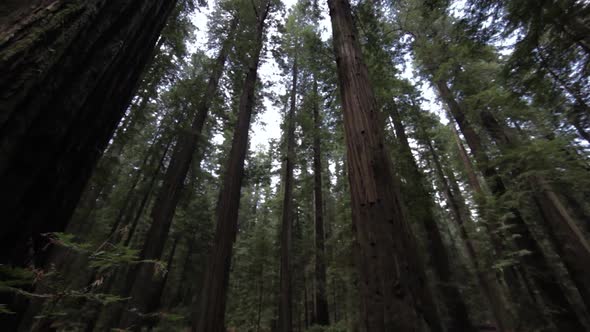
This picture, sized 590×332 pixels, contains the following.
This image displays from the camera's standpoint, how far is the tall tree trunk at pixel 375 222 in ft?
5.54

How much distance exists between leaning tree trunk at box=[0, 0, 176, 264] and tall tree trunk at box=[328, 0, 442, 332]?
2067 mm

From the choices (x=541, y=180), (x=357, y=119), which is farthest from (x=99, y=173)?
(x=541, y=180)

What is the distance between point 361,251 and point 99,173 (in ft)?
22.2

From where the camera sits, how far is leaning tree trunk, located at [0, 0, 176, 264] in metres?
1.09

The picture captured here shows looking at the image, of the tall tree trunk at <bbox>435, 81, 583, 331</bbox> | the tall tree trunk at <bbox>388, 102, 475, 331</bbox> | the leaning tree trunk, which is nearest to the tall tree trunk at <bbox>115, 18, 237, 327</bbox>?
the leaning tree trunk

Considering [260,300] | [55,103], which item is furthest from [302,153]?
[55,103]

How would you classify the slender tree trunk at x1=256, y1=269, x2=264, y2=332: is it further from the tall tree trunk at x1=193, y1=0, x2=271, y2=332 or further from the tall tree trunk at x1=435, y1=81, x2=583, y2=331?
the tall tree trunk at x1=435, y1=81, x2=583, y2=331

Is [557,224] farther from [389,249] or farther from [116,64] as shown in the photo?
[116,64]

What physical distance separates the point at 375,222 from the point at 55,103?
2.27 meters

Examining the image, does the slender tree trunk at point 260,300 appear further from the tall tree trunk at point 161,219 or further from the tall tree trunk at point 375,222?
the tall tree trunk at point 375,222

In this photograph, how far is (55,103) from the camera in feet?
4.27

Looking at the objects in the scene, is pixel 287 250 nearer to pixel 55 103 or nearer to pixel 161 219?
pixel 161 219

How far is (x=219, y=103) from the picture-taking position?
10.4 m

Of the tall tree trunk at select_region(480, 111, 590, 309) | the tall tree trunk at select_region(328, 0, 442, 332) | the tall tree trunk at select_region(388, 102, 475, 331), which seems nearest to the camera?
the tall tree trunk at select_region(328, 0, 442, 332)
